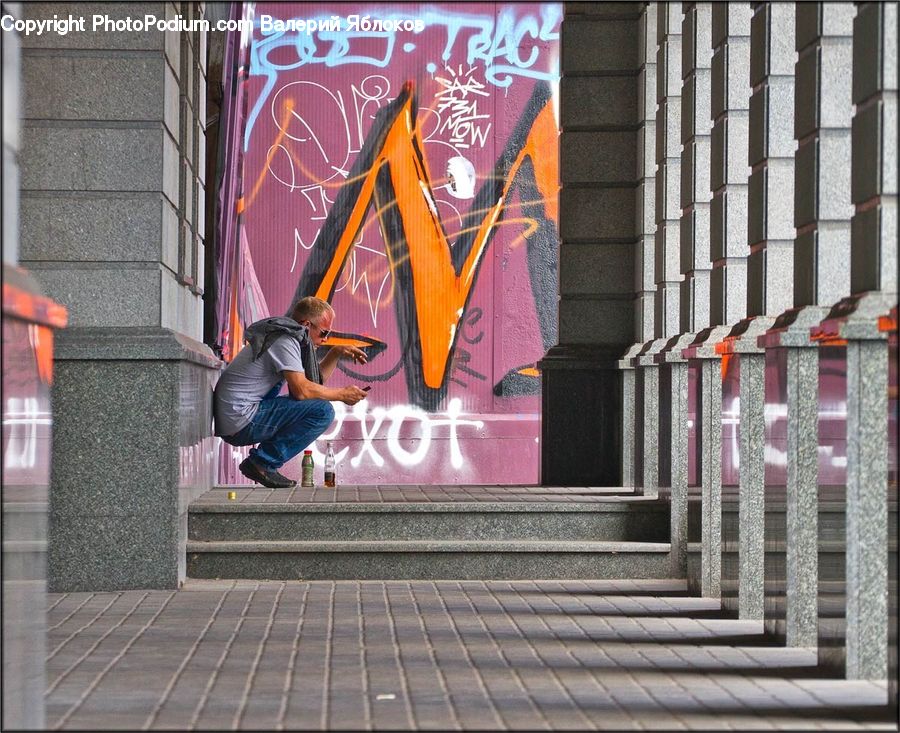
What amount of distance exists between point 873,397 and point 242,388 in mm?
6565

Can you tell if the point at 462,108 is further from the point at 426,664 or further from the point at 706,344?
the point at 426,664

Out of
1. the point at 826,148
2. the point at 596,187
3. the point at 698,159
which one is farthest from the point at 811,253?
the point at 596,187

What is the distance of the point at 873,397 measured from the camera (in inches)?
286

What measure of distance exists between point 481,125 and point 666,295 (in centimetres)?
639

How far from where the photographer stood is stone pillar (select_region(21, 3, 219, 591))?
10.4 meters

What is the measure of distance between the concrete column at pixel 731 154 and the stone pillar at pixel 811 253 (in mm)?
1796

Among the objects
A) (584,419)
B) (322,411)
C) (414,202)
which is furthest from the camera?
(414,202)

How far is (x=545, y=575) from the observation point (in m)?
11.5

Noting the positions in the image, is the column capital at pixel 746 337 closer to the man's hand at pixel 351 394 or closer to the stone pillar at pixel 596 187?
the man's hand at pixel 351 394

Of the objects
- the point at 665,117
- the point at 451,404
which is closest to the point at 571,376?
the point at 665,117

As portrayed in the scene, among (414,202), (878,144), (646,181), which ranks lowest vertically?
(878,144)

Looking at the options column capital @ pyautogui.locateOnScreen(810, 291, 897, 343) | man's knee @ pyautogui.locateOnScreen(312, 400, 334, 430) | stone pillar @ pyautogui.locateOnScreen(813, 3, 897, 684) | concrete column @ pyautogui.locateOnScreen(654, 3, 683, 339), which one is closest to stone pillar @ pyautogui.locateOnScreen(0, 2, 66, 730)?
column capital @ pyautogui.locateOnScreen(810, 291, 897, 343)

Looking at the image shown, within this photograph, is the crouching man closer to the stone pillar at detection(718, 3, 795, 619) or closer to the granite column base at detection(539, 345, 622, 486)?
the granite column base at detection(539, 345, 622, 486)

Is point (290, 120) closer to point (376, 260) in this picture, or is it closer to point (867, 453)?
point (376, 260)
